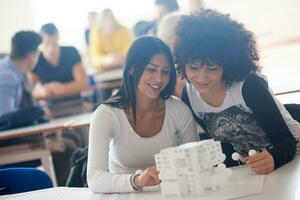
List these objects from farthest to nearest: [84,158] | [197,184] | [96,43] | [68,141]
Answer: [96,43], [68,141], [84,158], [197,184]

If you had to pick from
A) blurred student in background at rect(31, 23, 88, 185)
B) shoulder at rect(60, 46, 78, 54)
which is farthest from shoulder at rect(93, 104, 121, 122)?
shoulder at rect(60, 46, 78, 54)

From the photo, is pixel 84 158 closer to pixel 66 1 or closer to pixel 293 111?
pixel 293 111

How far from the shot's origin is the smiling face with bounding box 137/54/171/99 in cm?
173

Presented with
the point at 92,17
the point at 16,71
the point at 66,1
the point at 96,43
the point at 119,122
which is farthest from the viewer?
the point at 66,1

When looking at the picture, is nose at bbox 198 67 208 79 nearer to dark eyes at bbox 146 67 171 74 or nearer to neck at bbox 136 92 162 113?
dark eyes at bbox 146 67 171 74

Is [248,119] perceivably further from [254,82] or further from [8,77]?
[8,77]

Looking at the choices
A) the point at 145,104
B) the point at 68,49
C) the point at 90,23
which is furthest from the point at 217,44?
the point at 90,23

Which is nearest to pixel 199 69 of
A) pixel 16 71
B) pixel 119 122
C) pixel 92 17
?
pixel 119 122

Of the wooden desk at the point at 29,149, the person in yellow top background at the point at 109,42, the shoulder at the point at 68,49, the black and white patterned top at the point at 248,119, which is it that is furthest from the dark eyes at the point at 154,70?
the person in yellow top background at the point at 109,42

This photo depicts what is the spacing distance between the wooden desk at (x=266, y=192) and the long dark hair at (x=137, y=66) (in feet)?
1.25

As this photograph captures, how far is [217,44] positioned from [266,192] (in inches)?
21.6

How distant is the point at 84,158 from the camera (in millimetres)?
2168

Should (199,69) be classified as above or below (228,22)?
below

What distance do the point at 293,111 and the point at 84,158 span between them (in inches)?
38.9
